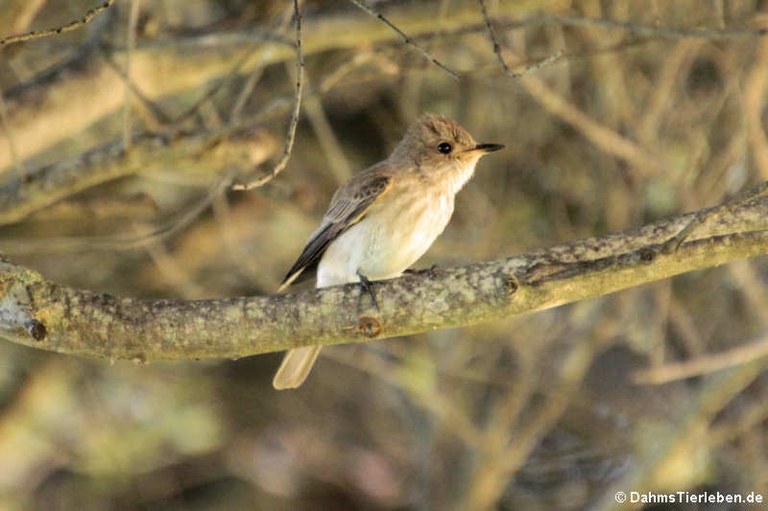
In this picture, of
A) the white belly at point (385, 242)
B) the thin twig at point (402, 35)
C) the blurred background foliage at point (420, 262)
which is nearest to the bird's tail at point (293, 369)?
the white belly at point (385, 242)

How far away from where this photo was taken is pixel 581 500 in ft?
21.4

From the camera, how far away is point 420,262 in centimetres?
646

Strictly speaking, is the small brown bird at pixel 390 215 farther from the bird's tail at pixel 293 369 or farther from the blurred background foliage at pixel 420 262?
the blurred background foliage at pixel 420 262

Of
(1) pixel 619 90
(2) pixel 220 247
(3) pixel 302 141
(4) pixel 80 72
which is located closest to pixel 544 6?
(1) pixel 619 90

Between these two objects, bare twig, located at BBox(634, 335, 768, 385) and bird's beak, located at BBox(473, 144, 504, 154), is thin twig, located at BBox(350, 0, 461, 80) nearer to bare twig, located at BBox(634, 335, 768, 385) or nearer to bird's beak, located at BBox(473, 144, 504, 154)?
bird's beak, located at BBox(473, 144, 504, 154)

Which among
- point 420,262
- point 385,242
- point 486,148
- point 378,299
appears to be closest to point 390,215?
point 385,242

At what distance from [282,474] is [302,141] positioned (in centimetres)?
225

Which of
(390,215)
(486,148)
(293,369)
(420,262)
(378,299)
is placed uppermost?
(420,262)

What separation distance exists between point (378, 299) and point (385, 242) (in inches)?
49.7

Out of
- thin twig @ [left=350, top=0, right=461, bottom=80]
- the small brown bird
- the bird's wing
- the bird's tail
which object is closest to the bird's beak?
the small brown bird

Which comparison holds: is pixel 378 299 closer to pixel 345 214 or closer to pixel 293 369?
pixel 293 369

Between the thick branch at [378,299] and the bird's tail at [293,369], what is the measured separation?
1134 mm

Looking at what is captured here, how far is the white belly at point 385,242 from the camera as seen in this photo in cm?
457

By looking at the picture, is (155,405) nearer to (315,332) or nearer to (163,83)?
(163,83)
